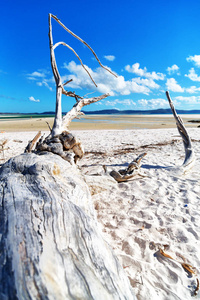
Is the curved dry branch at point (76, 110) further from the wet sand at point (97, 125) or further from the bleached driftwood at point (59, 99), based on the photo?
the wet sand at point (97, 125)

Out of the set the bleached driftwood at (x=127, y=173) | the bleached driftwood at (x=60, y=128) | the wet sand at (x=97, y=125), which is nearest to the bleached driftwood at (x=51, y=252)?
the bleached driftwood at (x=60, y=128)

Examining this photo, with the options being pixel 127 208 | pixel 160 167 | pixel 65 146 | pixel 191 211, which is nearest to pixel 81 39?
pixel 65 146

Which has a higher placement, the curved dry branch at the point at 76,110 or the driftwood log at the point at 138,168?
the curved dry branch at the point at 76,110

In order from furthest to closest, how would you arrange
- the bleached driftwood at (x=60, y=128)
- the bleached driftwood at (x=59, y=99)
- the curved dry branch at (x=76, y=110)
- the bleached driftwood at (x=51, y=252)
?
1. the curved dry branch at (x=76, y=110)
2. the bleached driftwood at (x=59, y=99)
3. the bleached driftwood at (x=60, y=128)
4. the bleached driftwood at (x=51, y=252)

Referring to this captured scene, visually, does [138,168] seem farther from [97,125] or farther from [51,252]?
[97,125]

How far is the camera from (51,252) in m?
1.23

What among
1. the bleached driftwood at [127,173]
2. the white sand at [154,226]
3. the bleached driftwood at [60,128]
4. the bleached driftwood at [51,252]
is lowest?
the white sand at [154,226]

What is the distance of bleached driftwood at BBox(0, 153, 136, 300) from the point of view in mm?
1043

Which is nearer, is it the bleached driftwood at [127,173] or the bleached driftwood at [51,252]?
the bleached driftwood at [51,252]

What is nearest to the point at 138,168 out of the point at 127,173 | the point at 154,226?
the point at 127,173

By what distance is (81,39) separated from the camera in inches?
205

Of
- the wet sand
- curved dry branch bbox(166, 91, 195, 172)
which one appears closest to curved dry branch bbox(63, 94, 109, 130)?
curved dry branch bbox(166, 91, 195, 172)

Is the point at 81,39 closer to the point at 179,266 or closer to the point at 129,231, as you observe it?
the point at 129,231

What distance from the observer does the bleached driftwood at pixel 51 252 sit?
1043 mm
